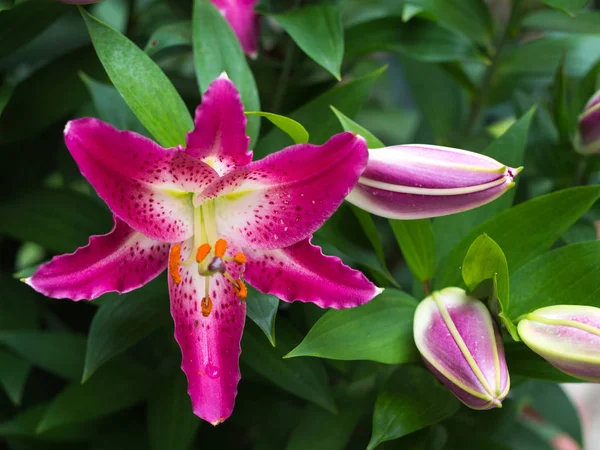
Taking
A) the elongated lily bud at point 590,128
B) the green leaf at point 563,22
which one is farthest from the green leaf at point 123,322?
the green leaf at point 563,22

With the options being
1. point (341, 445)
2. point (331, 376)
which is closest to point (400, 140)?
point (331, 376)

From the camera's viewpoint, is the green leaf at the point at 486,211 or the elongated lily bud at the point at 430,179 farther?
the green leaf at the point at 486,211

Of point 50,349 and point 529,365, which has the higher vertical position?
point 529,365

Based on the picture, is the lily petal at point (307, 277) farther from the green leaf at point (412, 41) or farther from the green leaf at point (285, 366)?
the green leaf at point (412, 41)

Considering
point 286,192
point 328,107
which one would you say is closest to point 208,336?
point 286,192

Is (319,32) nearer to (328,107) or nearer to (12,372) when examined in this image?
(328,107)
